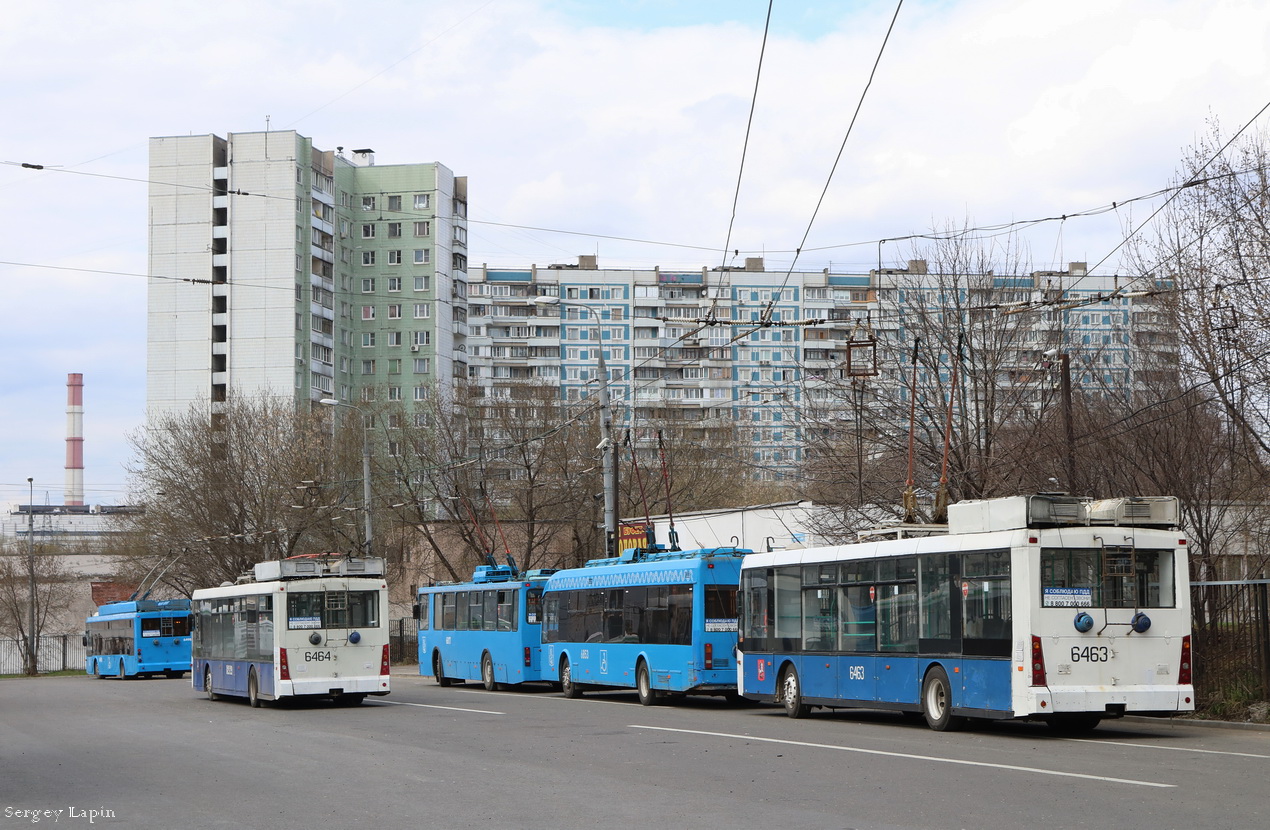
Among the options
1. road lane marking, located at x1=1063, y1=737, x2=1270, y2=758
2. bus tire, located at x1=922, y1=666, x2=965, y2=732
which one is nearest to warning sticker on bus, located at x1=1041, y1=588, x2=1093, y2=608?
road lane marking, located at x1=1063, y1=737, x2=1270, y2=758

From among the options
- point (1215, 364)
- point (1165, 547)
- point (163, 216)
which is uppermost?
point (163, 216)

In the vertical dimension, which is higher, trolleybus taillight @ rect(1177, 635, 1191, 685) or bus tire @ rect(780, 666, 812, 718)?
trolleybus taillight @ rect(1177, 635, 1191, 685)

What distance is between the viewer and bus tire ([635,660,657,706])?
26484mm

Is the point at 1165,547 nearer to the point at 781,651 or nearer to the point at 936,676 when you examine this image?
the point at 936,676

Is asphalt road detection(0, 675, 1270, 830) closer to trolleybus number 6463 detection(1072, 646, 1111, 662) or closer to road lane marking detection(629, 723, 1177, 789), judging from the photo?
road lane marking detection(629, 723, 1177, 789)

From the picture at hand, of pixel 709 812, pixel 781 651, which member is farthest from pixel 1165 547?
pixel 709 812

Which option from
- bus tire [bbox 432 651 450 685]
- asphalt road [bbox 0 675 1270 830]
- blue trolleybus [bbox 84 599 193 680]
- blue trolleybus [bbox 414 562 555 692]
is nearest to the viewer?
asphalt road [bbox 0 675 1270 830]

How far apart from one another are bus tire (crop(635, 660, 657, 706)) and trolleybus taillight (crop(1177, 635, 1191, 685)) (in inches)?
442

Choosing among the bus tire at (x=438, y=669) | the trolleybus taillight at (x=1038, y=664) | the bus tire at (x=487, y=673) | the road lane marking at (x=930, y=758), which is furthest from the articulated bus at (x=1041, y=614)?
the bus tire at (x=438, y=669)

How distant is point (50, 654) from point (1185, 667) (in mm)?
72767

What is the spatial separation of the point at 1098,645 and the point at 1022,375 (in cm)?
1708

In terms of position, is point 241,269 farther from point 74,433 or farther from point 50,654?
point 74,433

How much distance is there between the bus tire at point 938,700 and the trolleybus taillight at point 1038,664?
1.61 m

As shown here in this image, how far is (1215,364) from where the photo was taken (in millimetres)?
24031
